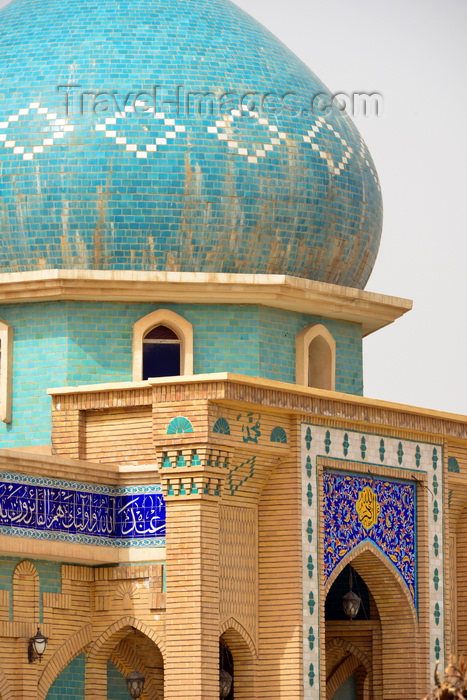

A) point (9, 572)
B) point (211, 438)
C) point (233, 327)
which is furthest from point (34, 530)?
point (233, 327)

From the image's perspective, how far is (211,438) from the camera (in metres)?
19.3

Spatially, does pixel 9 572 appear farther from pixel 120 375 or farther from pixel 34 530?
pixel 120 375

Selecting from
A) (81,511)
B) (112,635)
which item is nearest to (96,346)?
(81,511)

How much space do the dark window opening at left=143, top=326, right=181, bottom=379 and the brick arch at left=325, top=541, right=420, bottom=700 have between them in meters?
2.57

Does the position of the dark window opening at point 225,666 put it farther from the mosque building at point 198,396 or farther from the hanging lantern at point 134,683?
the hanging lantern at point 134,683

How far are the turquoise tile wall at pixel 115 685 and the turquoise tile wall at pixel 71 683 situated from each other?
362 mm

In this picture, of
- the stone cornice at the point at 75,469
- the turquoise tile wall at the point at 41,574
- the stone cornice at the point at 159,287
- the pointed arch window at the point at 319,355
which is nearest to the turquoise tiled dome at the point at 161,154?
the stone cornice at the point at 159,287

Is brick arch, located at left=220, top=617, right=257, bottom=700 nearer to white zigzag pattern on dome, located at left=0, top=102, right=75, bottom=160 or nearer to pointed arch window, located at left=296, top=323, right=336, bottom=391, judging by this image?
pointed arch window, located at left=296, top=323, right=336, bottom=391

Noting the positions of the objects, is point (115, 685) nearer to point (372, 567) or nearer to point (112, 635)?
point (112, 635)

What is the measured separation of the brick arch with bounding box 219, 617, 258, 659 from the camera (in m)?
19.7

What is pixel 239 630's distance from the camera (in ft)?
65.3

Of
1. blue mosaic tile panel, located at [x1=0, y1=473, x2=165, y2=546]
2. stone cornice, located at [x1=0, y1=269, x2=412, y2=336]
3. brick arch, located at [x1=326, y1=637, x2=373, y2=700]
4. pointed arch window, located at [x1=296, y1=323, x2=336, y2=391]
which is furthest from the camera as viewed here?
pointed arch window, located at [x1=296, y1=323, x2=336, y2=391]

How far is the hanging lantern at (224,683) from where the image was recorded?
20.4 meters

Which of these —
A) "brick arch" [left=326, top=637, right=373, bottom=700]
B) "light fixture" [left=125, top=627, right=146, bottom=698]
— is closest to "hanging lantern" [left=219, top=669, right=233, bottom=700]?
"light fixture" [left=125, top=627, right=146, bottom=698]
